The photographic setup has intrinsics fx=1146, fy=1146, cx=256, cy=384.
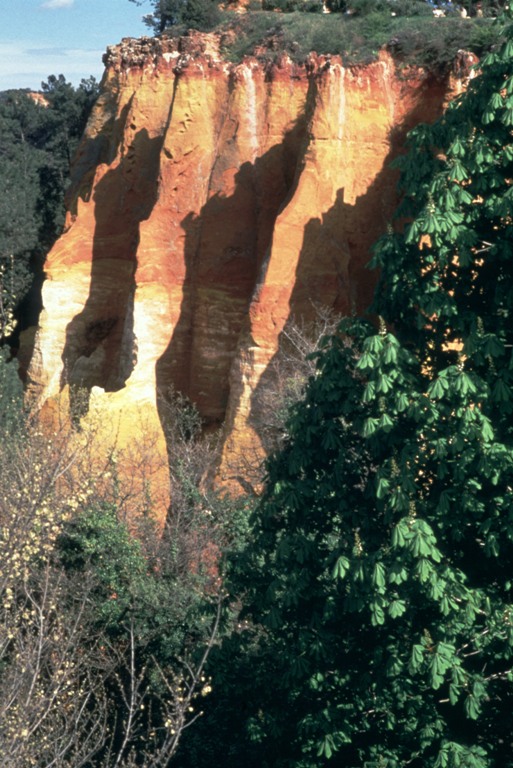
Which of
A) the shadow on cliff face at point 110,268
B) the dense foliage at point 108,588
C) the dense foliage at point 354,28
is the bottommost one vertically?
the dense foliage at point 108,588

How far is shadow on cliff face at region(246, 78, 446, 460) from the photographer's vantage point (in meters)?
18.8

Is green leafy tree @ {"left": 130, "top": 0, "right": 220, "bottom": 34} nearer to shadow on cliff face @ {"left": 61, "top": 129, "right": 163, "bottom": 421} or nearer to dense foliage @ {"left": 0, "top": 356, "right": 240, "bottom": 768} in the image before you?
shadow on cliff face @ {"left": 61, "top": 129, "right": 163, "bottom": 421}

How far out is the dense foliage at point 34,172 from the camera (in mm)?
30328

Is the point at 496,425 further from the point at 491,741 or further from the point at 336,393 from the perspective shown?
the point at 491,741

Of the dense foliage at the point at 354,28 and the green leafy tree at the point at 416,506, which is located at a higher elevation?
the dense foliage at the point at 354,28

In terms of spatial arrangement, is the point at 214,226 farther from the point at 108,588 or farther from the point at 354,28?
the point at 108,588

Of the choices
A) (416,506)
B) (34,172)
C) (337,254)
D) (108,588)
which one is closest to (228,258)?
(337,254)

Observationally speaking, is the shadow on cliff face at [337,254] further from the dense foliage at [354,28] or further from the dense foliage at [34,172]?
the dense foliage at [34,172]

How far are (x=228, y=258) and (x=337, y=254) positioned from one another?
2.69 metres

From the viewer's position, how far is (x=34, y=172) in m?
32.4

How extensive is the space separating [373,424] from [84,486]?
6.62 m

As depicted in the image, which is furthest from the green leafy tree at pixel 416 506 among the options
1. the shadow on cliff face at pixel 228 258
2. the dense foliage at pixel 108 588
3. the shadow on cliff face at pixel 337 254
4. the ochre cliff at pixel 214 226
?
the shadow on cliff face at pixel 228 258

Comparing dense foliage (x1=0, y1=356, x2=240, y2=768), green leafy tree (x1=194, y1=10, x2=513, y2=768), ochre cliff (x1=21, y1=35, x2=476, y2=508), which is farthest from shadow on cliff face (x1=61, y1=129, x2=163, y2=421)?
green leafy tree (x1=194, y1=10, x2=513, y2=768)

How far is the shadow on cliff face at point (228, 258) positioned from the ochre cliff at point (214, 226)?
26 mm
